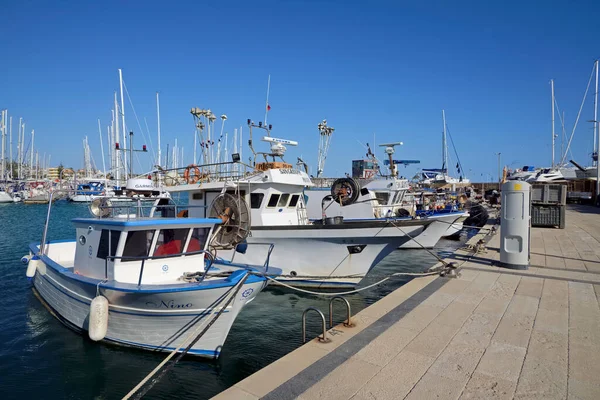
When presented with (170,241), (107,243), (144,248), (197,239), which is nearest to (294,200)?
(197,239)

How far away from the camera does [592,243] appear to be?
13211mm

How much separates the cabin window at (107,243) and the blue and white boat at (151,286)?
20 mm

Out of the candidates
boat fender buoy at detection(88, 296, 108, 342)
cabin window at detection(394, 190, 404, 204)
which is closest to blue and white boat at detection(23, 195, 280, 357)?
boat fender buoy at detection(88, 296, 108, 342)

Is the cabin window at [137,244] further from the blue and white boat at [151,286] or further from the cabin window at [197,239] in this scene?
the cabin window at [197,239]

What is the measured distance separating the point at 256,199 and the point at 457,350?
30.8 ft

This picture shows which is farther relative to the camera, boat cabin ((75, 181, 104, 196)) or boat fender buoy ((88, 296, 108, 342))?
boat cabin ((75, 181, 104, 196))

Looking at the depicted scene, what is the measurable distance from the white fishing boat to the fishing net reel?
0.98ft

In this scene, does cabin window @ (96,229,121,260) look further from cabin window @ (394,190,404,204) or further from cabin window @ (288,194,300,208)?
cabin window @ (394,190,404,204)

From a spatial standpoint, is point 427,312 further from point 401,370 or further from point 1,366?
point 1,366

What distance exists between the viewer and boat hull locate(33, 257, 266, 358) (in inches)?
271

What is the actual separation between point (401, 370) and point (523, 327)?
7.97 ft

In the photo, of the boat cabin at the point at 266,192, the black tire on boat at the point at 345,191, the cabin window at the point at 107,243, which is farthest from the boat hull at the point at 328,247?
the cabin window at the point at 107,243

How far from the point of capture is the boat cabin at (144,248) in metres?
7.70

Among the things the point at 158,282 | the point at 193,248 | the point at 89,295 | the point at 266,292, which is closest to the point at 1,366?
the point at 89,295
